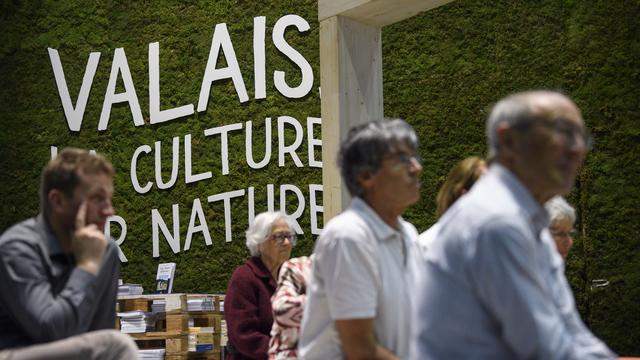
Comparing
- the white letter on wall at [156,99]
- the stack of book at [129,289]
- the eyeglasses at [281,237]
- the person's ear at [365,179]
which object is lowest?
the stack of book at [129,289]

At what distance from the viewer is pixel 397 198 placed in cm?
251

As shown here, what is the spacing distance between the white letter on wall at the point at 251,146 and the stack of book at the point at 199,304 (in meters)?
1.79

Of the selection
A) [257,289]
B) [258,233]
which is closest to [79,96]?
[258,233]

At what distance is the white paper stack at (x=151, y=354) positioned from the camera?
6.66 m

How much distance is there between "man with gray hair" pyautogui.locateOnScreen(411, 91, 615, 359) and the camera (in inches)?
68.3

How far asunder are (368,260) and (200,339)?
489cm

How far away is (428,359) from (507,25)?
630 centimetres

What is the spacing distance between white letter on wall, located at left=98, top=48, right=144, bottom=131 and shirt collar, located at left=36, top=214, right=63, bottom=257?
267 inches

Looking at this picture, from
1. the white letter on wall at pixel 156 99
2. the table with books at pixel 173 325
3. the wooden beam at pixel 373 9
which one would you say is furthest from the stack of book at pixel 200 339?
the wooden beam at pixel 373 9

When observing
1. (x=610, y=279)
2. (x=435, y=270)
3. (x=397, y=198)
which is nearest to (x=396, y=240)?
(x=397, y=198)

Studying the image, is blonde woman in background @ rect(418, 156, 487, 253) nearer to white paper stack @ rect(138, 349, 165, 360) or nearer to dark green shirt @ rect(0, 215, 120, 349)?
dark green shirt @ rect(0, 215, 120, 349)

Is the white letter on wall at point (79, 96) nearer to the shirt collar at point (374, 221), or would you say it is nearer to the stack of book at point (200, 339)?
the stack of book at point (200, 339)

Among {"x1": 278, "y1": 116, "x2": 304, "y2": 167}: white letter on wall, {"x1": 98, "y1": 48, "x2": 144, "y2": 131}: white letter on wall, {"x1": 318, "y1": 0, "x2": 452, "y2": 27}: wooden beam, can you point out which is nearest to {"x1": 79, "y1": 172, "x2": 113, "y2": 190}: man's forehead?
{"x1": 318, "y1": 0, "x2": 452, "y2": 27}: wooden beam

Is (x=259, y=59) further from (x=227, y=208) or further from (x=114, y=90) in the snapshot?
(x=114, y=90)
